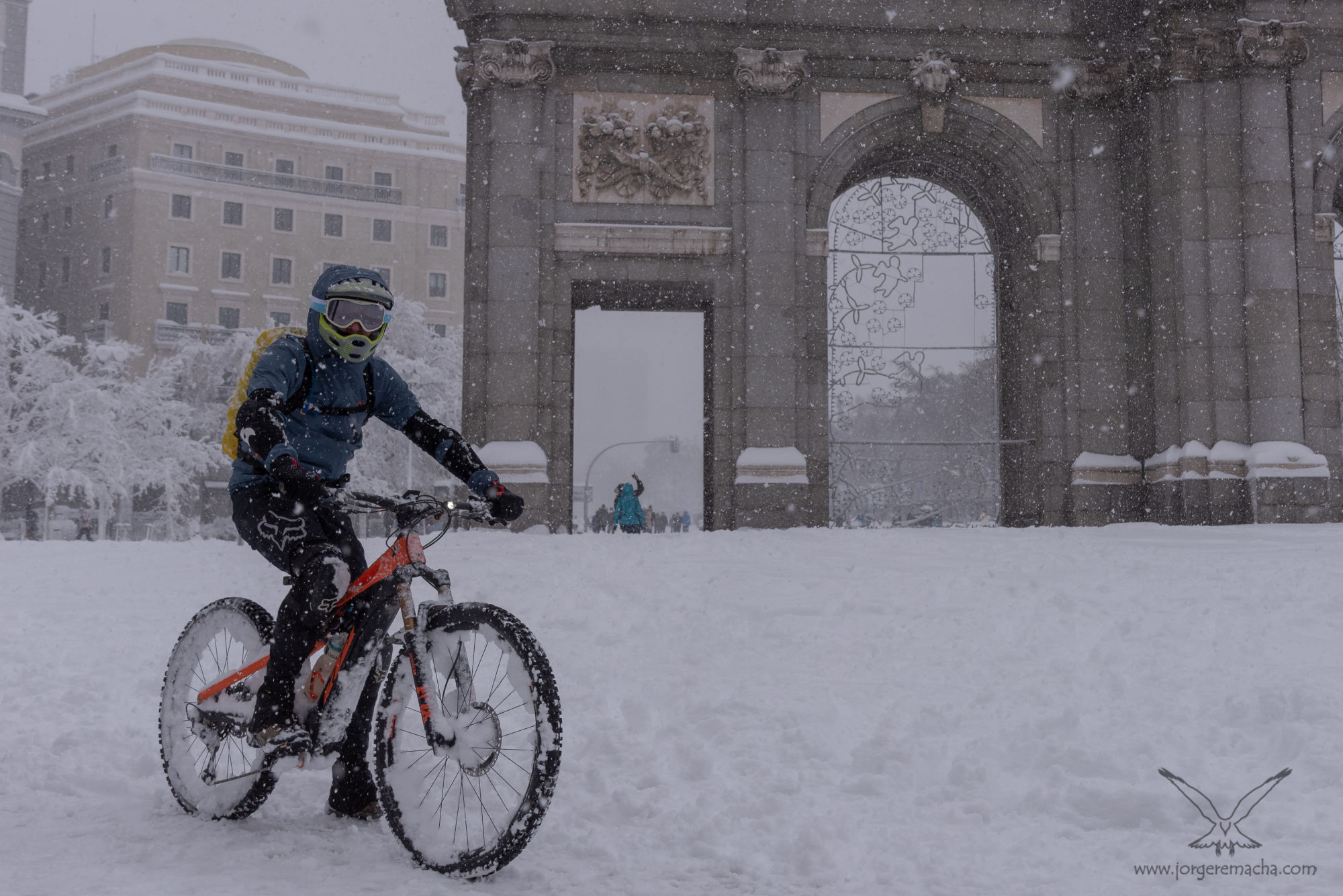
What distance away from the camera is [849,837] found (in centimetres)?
410

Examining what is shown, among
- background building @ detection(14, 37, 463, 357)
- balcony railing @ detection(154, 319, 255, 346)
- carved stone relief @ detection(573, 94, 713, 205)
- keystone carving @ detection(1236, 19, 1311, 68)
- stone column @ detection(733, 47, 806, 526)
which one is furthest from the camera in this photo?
background building @ detection(14, 37, 463, 357)

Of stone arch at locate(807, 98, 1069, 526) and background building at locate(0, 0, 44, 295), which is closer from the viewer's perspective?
stone arch at locate(807, 98, 1069, 526)

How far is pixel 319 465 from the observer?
4.60 meters

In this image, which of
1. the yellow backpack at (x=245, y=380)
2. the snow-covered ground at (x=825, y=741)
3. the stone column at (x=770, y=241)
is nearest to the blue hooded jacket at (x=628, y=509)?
the stone column at (x=770, y=241)

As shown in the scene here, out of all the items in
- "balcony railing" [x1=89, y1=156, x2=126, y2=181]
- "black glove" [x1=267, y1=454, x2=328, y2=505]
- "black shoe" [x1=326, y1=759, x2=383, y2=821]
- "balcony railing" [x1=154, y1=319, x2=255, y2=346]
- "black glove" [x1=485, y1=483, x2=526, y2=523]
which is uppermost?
"balcony railing" [x1=89, y1=156, x2=126, y2=181]

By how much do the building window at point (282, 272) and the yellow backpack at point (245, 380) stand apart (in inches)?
2489

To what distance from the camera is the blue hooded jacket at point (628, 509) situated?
68.1ft

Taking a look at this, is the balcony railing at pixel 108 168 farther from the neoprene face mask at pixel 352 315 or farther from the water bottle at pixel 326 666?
the water bottle at pixel 326 666

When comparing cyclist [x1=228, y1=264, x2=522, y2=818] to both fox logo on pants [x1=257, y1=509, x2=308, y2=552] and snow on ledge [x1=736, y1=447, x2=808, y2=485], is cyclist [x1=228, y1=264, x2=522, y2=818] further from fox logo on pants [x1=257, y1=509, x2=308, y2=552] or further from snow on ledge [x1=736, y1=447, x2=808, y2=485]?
snow on ledge [x1=736, y1=447, x2=808, y2=485]

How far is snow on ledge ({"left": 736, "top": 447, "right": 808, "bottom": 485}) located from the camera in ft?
57.9

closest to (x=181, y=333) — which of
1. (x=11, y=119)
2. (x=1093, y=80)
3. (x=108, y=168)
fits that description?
(x=108, y=168)

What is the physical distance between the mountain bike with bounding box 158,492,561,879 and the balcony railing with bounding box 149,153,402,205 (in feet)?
212

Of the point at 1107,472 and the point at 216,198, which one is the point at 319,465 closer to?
the point at 1107,472

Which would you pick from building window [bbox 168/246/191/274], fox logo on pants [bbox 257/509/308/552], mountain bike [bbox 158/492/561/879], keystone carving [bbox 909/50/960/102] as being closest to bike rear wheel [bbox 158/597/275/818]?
mountain bike [bbox 158/492/561/879]
